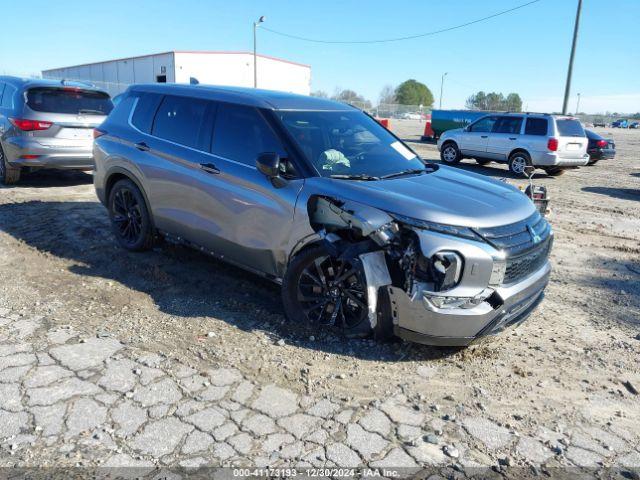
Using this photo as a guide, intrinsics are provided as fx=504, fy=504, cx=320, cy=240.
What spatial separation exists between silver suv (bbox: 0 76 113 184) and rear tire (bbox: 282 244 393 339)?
6.30 metres

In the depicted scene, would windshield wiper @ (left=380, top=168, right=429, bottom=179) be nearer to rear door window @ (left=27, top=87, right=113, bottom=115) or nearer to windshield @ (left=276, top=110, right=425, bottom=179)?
windshield @ (left=276, top=110, right=425, bottom=179)

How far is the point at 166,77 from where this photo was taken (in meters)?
46.5

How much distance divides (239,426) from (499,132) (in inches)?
565

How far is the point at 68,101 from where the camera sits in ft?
28.8

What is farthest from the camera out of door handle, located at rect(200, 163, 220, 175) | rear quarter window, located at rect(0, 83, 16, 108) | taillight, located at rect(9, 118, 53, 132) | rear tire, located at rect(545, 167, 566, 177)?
rear tire, located at rect(545, 167, 566, 177)

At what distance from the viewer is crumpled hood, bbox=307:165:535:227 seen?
3.47 meters

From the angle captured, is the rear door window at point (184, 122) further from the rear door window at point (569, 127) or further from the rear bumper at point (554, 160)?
the rear door window at point (569, 127)

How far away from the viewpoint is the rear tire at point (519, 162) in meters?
14.4

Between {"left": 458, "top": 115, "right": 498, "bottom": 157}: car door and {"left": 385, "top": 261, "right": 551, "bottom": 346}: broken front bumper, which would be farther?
{"left": 458, "top": 115, "right": 498, "bottom": 157}: car door

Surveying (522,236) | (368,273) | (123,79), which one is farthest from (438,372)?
(123,79)

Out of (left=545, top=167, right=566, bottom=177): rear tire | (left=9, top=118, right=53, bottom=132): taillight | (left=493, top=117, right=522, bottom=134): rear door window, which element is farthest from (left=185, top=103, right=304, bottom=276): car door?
(left=545, top=167, right=566, bottom=177): rear tire

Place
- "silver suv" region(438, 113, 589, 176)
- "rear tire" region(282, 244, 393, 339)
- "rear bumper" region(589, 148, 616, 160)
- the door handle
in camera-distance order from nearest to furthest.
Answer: "rear tire" region(282, 244, 393, 339) → the door handle → "silver suv" region(438, 113, 589, 176) → "rear bumper" region(589, 148, 616, 160)

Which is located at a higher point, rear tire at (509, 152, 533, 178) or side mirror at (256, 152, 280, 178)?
side mirror at (256, 152, 280, 178)

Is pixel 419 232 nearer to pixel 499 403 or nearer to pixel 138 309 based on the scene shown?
pixel 499 403
